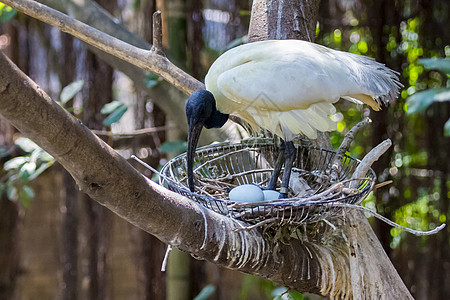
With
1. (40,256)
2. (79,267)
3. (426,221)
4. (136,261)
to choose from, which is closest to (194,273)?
(136,261)

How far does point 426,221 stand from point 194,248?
64.8 inches

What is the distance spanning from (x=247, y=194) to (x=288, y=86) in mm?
280

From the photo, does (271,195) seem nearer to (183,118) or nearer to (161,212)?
(161,212)

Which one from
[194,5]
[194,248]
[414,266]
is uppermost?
[194,5]

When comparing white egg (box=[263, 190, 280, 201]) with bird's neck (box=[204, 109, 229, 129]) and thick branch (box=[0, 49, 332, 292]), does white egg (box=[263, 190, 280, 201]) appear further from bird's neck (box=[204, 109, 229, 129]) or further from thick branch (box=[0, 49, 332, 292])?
bird's neck (box=[204, 109, 229, 129])

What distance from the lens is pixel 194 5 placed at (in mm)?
2520

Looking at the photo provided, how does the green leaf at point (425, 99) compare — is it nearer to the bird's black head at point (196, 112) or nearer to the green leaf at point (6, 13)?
the bird's black head at point (196, 112)

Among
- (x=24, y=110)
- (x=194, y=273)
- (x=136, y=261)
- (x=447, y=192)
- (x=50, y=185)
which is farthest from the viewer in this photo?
(x=50, y=185)

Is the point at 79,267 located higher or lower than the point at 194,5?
lower

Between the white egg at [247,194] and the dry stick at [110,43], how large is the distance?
376 millimetres

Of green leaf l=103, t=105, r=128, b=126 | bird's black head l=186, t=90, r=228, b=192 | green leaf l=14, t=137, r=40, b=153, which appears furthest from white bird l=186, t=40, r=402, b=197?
green leaf l=14, t=137, r=40, b=153

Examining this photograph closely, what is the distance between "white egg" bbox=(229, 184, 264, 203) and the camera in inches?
50.7

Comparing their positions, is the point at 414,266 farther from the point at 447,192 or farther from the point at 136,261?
the point at 136,261

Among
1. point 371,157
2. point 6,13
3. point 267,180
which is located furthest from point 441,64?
point 6,13
